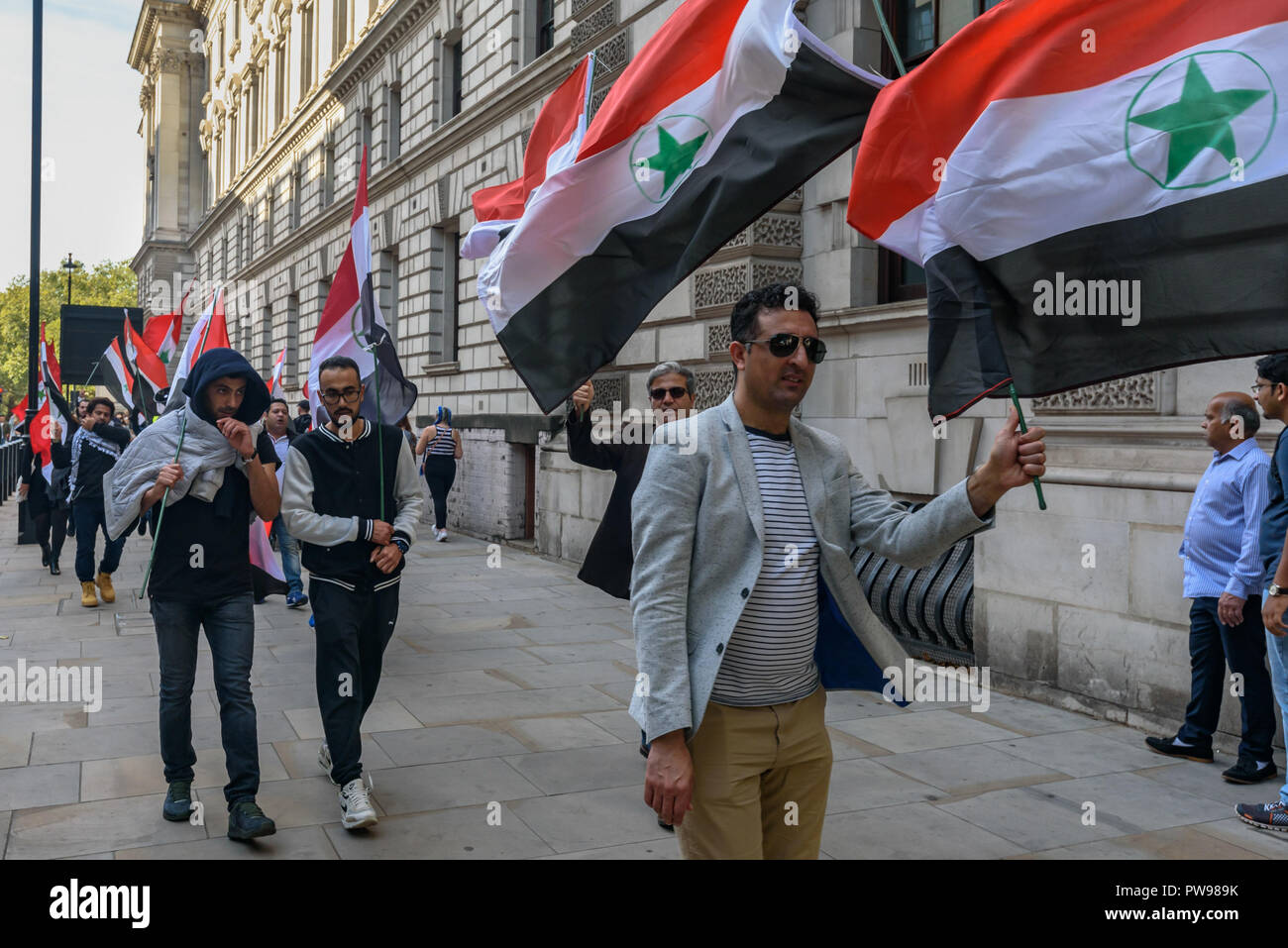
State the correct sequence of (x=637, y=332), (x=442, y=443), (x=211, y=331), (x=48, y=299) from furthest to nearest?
(x=48, y=299), (x=442, y=443), (x=637, y=332), (x=211, y=331)

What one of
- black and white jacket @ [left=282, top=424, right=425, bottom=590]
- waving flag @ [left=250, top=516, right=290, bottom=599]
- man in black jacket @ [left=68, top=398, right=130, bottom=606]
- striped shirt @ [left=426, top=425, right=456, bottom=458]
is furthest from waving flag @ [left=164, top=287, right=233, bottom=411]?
striped shirt @ [left=426, top=425, right=456, bottom=458]

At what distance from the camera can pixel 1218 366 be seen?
6.11 m

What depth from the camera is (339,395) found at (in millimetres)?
5066

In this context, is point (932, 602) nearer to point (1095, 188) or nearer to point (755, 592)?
point (1095, 188)

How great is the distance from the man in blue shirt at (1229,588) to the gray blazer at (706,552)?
3.16 m

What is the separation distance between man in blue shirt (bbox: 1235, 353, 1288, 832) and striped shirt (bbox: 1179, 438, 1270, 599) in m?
0.19

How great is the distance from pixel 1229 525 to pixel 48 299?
100m

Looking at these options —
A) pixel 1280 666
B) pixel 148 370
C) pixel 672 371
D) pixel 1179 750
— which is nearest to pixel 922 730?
pixel 1179 750

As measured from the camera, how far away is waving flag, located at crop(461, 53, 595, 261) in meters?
5.76

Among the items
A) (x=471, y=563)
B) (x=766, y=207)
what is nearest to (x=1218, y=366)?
(x=766, y=207)

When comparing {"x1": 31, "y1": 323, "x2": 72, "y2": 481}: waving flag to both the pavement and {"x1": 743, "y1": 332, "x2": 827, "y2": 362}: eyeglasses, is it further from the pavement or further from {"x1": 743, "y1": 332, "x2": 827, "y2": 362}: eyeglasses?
{"x1": 743, "y1": 332, "x2": 827, "y2": 362}: eyeglasses

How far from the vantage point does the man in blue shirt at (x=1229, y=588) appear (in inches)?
213

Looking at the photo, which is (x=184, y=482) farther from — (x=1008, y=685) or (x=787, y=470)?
(x=1008, y=685)

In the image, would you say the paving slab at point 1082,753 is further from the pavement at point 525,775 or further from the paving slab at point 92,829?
the paving slab at point 92,829
